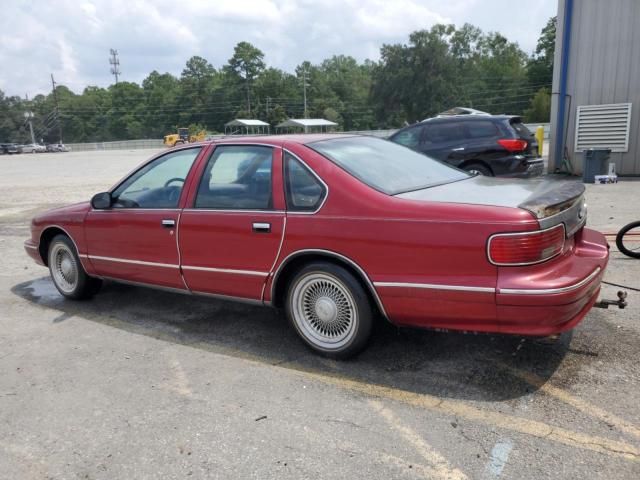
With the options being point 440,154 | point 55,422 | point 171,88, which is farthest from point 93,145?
point 55,422

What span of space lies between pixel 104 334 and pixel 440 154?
755 cm

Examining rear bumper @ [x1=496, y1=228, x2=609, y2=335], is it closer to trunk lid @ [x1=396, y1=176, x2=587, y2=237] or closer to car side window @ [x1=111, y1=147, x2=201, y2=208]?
trunk lid @ [x1=396, y1=176, x2=587, y2=237]

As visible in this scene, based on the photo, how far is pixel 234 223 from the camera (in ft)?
12.7

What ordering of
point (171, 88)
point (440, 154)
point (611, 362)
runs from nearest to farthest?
point (611, 362) < point (440, 154) < point (171, 88)

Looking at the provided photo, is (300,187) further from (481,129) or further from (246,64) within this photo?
(246,64)

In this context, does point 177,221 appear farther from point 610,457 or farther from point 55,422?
point 610,457

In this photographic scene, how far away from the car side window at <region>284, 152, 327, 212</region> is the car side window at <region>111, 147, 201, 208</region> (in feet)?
3.28

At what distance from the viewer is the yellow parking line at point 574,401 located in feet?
9.04

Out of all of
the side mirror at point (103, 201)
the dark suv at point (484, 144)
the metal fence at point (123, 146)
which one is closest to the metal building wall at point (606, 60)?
the dark suv at point (484, 144)

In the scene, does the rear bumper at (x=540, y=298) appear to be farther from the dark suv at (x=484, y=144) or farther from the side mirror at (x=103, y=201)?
the dark suv at (x=484, y=144)

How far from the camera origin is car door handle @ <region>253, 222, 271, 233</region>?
3711mm

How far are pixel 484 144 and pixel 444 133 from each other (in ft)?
2.83

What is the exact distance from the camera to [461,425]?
2.84 metres

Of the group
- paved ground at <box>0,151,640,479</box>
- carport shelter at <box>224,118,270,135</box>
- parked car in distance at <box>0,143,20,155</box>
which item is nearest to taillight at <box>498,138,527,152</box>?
paved ground at <box>0,151,640,479</box>
